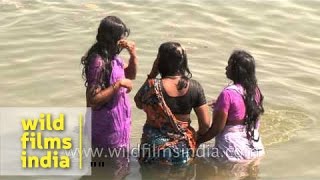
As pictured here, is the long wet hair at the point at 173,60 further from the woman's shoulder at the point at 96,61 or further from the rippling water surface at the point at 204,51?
the rippling water surface at the point at 204,51

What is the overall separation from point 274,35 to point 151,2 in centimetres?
306

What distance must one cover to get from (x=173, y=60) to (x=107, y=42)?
Answer: 0.73m

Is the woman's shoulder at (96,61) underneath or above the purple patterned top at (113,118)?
above

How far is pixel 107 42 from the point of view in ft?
17.3

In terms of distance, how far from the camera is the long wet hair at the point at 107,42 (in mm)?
5203

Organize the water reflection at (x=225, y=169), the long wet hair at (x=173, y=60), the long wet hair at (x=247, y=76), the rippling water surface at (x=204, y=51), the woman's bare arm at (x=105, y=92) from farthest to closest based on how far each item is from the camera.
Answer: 1. the rippling water surface at (x=204, y=51)
2. the water reflection at (x=225, y=169)
3. the long wet hair at (x=247, y=76)
4. the woman's bare arm at (x=105, y=92)
5. the long wet hair at (x=173, y=60)

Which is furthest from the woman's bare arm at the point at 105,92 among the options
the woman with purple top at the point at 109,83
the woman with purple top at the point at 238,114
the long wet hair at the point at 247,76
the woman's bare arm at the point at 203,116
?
the long wet hair at the point at 247,76

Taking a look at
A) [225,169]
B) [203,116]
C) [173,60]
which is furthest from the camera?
[225,169]

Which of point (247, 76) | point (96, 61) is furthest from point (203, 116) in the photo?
point (96, 61)

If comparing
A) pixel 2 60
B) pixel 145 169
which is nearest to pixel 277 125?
pixel 145 169

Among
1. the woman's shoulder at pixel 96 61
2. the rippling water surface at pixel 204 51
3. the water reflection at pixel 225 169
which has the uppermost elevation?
the woman's shoulder at pixel 96 61

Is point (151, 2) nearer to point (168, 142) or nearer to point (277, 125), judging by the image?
point (277, 125)

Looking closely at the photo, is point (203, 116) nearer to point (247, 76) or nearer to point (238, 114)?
point (238, 114)

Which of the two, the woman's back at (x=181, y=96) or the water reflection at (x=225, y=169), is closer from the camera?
the woman's back at (x=181, y=96)
